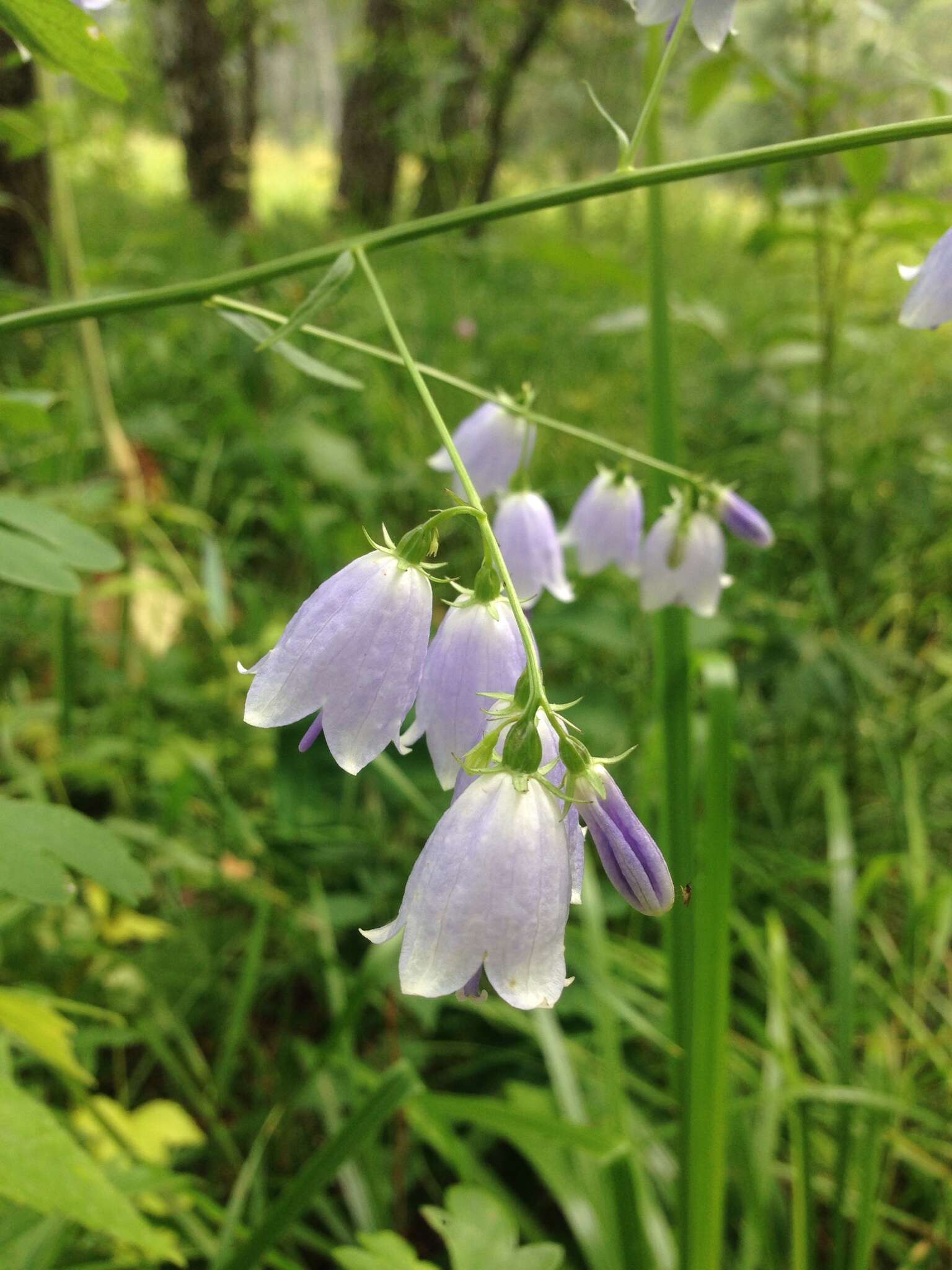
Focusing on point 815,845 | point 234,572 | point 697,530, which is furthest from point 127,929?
point 815,845

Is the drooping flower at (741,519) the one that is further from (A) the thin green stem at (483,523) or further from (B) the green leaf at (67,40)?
(B) the green leaf at (67,40)

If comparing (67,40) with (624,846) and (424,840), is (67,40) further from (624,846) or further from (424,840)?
(424,840)

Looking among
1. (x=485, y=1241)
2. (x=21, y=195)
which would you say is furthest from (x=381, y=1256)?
(x=21, y=195)

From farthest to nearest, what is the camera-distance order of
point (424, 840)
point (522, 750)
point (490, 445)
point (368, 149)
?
point (368, 149)
point (424, 840)
point (490, 445)
point (522, 750)

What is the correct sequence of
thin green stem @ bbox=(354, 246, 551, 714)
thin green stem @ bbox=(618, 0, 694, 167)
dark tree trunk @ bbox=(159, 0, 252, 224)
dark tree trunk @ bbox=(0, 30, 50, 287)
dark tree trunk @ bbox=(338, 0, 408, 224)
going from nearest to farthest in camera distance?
thin green stem @ bbox=(354, 246, 551, 714) < thin green stem @ bbox=(618, 0, 694, 167) < dark tree trunk @ bbox=(0, 30, 50, 287) < dark tree trunk @ bbox=(159, 0, 252, 224) < dark tree trunk @ bbox=(338, 0, 408, 224)

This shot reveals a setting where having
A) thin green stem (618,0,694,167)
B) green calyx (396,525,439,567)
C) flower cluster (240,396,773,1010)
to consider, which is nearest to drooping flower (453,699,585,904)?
flower cluster (240,396,773,1010)

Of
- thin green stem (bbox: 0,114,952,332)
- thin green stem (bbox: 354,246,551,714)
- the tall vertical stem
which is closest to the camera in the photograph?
thin green stem (bbox: 354,246,551,714)

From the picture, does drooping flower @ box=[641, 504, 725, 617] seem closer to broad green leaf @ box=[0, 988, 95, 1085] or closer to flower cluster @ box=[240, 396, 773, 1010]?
flower cluster @ box=[240, 396, 773, 1010]

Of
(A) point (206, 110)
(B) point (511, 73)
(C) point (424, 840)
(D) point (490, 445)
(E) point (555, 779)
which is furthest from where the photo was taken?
(A) point (206, 110)
